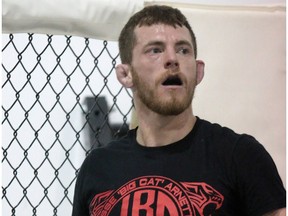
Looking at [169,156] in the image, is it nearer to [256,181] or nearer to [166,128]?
[166,128]

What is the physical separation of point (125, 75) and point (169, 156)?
223mm

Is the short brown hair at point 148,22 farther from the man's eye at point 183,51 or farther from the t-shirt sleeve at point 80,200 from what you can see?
the t-shirt sleeve at point 80,200

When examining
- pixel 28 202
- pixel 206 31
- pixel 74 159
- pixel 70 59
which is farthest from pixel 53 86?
pixel 206 31

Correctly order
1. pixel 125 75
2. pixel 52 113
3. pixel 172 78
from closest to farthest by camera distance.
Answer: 1. pixel 172 78
2. pixel 125 75
3. pixel 52 113

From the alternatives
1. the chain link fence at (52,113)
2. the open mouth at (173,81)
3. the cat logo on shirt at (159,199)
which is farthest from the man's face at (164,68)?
the chain link fence at (52,113)

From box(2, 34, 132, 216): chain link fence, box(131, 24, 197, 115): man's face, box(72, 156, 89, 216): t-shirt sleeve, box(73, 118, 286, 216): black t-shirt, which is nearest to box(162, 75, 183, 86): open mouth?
box(131, 24, 197, 115): man's face

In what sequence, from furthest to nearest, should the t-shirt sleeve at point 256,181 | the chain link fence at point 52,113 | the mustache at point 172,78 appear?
the chain link fence at point 52,113, the mustache at point 172,78, the t-shirt sleeve at point 256,181

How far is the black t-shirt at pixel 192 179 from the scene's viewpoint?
0.86 meters

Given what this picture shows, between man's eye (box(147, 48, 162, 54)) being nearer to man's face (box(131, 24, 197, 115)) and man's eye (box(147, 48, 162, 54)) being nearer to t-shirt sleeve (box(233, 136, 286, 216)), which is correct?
man's face (box(131, 24, 197, 115))

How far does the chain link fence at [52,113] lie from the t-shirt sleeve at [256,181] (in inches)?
23.0

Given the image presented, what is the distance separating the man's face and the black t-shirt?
0.08 metres

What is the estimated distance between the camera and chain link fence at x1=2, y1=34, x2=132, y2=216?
4.29 ft

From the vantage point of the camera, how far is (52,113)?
4.45ft

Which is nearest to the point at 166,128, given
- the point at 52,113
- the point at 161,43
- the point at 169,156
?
the point at 169,156
